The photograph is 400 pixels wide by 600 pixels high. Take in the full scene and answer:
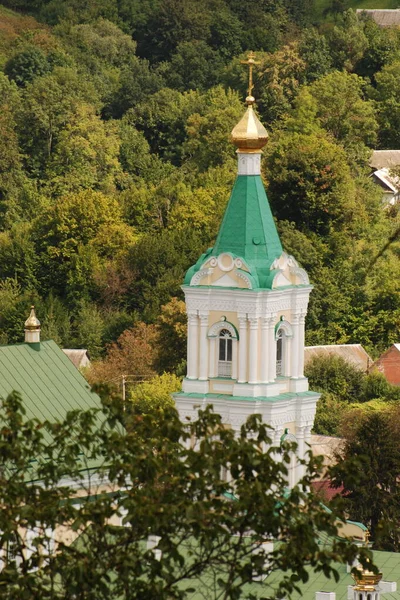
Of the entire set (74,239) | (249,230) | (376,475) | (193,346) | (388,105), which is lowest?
(376,475)

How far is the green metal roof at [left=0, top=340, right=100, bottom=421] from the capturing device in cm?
4825

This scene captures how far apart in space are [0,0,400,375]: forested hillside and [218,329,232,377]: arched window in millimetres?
22678

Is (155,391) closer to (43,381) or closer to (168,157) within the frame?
(43,381)

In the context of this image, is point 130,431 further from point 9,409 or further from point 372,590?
point 372,590

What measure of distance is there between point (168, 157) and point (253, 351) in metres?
44.6

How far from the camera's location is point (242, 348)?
164 ft

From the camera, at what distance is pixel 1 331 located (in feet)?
255

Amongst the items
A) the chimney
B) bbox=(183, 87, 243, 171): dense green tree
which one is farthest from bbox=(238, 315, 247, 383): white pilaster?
bbox=(183, 87, 243, 171): dense green tree

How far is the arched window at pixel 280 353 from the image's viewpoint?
50.4 metres

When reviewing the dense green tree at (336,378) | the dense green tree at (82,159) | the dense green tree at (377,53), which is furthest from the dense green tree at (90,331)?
the dense green tree at (377,53)

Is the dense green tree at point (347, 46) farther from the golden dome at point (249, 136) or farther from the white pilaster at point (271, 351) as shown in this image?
the white pilaster at point (271, 351)

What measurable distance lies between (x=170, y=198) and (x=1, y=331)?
32.5ft

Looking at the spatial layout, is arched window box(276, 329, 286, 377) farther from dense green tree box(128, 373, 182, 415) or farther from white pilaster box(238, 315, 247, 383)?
dense green tree box(128, 373, 182, 415)

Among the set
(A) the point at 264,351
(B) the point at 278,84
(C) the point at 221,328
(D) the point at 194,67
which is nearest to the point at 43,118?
(B) the point at 278,84
